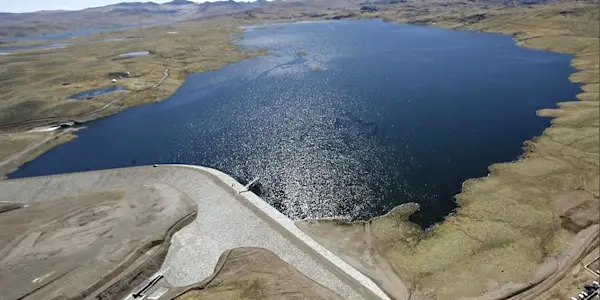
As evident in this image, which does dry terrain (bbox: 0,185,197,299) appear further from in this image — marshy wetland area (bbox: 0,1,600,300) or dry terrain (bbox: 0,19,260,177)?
dry terrain (bbox: 0,19,260,177)

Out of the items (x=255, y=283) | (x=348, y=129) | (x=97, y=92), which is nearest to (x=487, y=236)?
(x=255, y=283)

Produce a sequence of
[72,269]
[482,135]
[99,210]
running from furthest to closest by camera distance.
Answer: [482,135] → [99,210] → [72,269]

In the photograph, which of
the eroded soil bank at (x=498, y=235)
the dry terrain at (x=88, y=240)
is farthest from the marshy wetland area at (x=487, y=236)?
the dry terrain at (x=88, y=240)

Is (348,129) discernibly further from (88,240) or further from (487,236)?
(88,240)

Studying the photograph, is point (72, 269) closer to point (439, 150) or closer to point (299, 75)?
point (439, 150)

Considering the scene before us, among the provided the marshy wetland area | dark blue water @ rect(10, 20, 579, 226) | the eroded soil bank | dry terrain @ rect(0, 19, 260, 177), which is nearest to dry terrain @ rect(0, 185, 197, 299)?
the marshy wetland area

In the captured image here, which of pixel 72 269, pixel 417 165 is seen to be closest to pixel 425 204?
pixel 417 165
